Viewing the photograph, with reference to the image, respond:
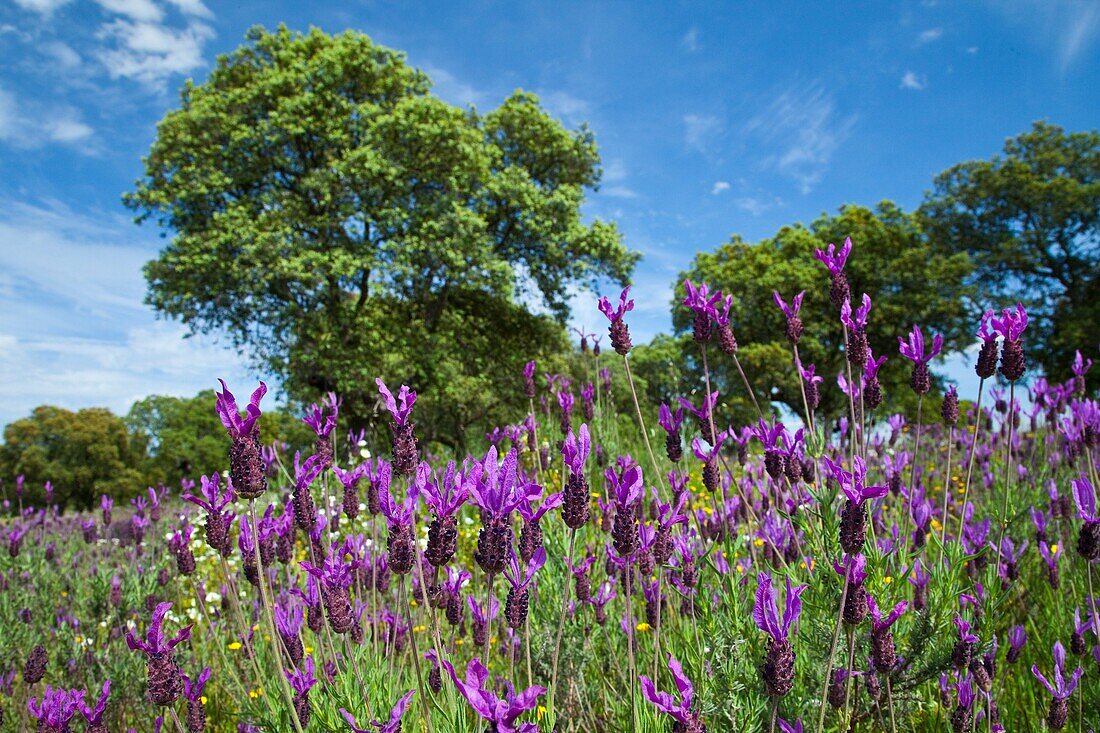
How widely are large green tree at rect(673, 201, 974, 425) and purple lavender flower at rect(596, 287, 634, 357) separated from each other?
65.9 feet

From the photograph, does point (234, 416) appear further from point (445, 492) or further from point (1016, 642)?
point (1016, 642)

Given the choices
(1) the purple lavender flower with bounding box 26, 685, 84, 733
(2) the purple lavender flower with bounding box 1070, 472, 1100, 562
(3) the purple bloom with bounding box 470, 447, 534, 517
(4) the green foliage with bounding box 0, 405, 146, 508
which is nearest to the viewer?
(3) the purple bloom with bounding box 470, 447, 534, 517

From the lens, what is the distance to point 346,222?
645 inches

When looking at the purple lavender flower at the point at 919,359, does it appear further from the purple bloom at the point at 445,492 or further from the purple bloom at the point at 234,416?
the purple bloom at the point at 234,416

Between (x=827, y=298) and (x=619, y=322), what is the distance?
68.9 ft

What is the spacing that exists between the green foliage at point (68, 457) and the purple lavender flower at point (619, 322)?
30.2m

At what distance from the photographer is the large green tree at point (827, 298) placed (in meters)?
21.8

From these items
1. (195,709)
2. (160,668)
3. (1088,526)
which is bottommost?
(195,709)

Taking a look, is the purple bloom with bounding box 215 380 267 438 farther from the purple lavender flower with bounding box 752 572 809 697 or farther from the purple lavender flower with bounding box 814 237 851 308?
the purple lavender flower with bounding box 814 237 851 308

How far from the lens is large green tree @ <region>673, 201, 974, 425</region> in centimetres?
2183

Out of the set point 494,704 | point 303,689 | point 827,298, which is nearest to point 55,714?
point 303,689

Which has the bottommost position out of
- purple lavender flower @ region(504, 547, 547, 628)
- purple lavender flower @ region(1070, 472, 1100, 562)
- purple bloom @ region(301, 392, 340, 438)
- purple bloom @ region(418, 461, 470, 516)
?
purple lavender flower @ region(504, 547, 547, 628)

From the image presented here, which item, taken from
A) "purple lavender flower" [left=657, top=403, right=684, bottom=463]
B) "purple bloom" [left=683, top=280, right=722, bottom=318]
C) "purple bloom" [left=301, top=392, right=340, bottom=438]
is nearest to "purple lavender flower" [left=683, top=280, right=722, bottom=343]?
"purple bloom" [left=683, top=280, right=722, bottom=318]

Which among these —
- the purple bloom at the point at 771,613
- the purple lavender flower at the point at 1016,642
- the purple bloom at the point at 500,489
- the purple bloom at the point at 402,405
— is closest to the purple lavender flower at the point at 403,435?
the purple bloom at the point at 402,405
